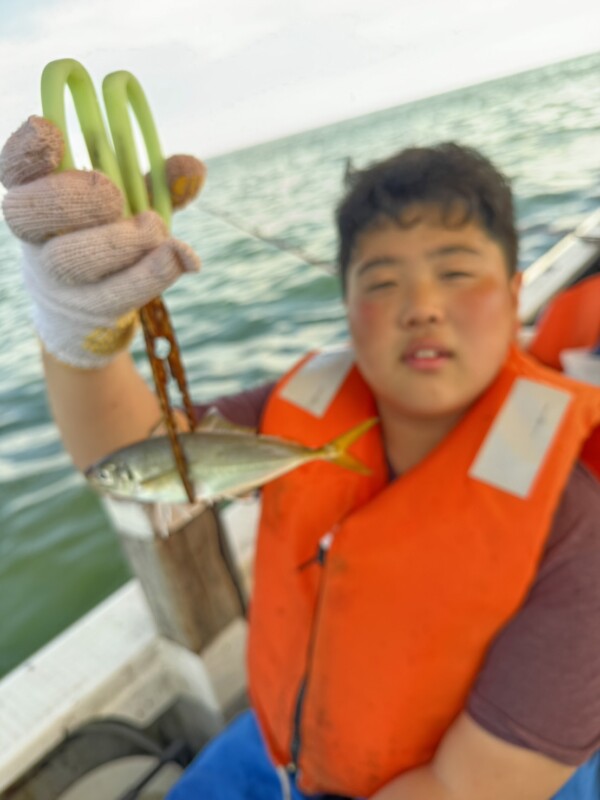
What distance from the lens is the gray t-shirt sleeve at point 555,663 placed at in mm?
1107

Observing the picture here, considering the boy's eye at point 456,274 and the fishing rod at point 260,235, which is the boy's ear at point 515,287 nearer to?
the boy's eye at point 456,274

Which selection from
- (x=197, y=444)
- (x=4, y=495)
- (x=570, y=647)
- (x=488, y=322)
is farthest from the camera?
(x=4, y=495)

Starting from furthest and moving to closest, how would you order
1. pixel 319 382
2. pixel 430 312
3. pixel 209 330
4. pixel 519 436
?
pixel 209 330, pixel 319 382, pixel 519 436, pixel 430 312

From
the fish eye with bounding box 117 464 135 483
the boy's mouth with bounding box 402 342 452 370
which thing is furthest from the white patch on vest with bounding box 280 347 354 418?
the fish eye with bounding box 117 464 135 483

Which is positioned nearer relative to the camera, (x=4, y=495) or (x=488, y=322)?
(x=488, y=322)

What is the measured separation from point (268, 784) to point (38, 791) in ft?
2.24

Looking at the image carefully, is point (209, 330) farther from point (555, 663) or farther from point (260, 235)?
point (555, 663)

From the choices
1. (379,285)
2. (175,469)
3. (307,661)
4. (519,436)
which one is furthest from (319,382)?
(175,469)

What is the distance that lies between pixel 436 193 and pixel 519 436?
0.54 m

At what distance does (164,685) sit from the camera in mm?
2057

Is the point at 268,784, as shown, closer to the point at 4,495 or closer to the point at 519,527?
the point at 519,527

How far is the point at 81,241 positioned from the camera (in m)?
0.90

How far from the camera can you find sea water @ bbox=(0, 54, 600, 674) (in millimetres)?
3148

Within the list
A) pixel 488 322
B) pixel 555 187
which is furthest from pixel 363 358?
pixel 555 187
